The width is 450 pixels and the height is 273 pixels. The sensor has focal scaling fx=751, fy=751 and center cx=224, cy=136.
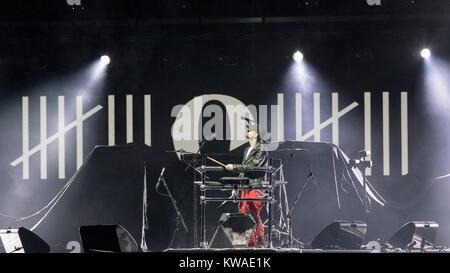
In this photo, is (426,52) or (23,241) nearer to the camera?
(23,241)

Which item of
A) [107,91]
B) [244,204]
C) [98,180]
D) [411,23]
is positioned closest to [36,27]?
[107,91]

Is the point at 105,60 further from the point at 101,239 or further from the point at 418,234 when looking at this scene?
the point at 101,239

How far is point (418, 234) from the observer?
9484 millimetres

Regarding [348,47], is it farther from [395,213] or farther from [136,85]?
[136,85]

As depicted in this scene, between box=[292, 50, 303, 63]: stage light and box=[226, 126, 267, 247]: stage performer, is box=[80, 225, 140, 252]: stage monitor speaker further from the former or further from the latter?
box=[292, 50, 303, 63]: stage light

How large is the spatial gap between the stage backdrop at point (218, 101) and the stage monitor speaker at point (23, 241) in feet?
7.60

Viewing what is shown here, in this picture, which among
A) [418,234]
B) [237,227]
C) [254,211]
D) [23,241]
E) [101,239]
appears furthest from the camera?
[254,211]

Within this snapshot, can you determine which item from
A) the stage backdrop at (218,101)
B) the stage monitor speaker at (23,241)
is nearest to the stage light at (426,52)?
the stage backdrop at (218,101)

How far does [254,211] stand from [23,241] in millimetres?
2943

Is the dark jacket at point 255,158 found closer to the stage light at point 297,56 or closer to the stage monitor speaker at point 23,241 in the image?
the stage light at point 297,56

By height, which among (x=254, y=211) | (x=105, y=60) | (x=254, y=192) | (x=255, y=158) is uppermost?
(x=105, y=60)

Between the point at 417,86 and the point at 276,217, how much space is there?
3.08 metres

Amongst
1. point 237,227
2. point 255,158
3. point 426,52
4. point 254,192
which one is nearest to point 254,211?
point 254,192

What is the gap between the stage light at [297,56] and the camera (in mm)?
11609
